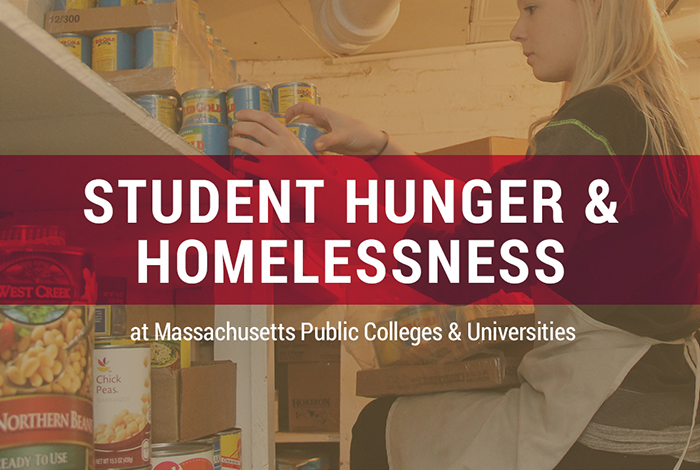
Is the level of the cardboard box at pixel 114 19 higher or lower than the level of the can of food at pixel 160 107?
higher

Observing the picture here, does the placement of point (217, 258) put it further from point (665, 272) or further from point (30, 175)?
point (665, 272)

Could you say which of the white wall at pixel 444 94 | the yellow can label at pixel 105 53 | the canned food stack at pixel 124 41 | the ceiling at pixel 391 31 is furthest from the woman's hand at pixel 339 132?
the white wall at pixel 444 94

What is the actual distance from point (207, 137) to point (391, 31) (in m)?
2.11

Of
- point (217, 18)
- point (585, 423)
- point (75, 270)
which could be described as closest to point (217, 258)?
point (75, 270)

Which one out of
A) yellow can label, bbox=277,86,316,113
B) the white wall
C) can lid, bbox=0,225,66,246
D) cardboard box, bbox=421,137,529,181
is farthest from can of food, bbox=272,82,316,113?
the white wall

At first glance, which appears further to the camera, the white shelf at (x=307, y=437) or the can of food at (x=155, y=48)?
the white shelf at (x=307, y=437)

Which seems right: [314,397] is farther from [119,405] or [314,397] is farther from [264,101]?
[119,405]

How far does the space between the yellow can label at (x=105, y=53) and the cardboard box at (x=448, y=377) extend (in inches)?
31.5

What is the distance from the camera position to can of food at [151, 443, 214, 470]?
0.77m

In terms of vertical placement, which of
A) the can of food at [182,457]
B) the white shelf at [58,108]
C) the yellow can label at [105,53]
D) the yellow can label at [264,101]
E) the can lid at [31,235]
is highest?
the yellow can label at [105,53]

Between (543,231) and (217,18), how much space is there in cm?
231

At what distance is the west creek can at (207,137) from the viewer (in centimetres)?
102

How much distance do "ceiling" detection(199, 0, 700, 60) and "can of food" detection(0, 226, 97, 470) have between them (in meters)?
2.36
